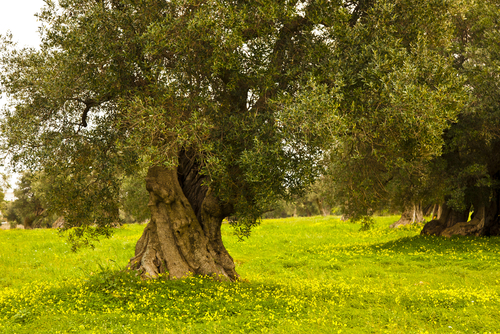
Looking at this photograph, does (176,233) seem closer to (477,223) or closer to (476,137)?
(476,137)

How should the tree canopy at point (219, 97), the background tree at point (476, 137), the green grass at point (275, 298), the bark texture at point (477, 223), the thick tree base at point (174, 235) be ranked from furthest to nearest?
the bark texture at point (477, 223)
the background tree at point (476, 137)
the thick tree base at point (174, 235)
the tree canopy at point (219, 97)
the green grass at point (275, 298)

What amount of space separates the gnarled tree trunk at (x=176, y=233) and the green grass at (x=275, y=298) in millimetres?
919

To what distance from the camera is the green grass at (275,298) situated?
1098cm

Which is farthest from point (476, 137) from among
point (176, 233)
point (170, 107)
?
point (170, 107)

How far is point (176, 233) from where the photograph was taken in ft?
49.9

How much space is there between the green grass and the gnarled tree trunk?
0.92 meters

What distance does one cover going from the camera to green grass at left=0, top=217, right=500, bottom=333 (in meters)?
11.0

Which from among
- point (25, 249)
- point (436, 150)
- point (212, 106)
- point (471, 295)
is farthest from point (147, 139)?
point (25, 249)

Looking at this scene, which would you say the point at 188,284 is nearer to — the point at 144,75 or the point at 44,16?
the point at 144,75

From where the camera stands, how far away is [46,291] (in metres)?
13.7

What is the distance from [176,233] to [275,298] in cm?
445

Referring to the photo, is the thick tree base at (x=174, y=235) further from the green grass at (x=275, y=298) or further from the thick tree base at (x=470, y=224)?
the thick tree base at (x=470, y=224)

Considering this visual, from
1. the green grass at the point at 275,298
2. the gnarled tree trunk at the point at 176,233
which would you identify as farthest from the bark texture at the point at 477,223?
the gnarled tree trunk at the point at 176,233

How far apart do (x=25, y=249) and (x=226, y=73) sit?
784 inches
